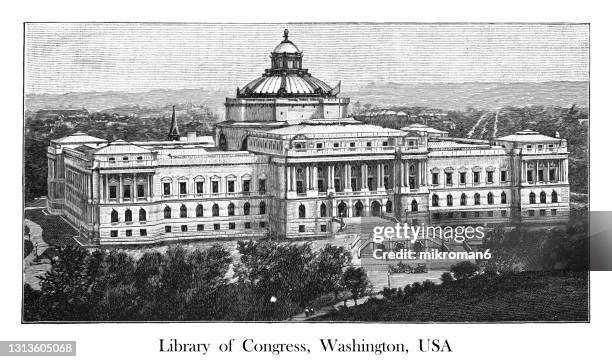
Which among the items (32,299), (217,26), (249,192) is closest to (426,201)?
(249,192)

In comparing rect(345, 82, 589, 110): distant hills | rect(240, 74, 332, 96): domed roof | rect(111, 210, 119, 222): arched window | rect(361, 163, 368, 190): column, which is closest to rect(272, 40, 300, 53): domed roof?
rect(240, 74, 332, 96): domed roof

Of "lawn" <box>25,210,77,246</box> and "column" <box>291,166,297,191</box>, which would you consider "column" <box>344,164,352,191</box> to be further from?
"lawn" <box>25,210,77,246</box>

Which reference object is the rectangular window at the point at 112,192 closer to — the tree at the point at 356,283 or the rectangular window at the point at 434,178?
the tree at the point at 356,283

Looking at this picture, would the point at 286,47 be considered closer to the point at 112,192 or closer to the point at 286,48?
the point at 286,48

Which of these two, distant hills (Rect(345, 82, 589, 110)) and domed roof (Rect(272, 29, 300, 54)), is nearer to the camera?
domed roof (Rect(272, 29, 300, 54))

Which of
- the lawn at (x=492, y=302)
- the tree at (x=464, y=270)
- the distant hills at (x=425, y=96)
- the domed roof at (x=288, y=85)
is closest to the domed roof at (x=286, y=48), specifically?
the domed roof at (x=288, y=85)
